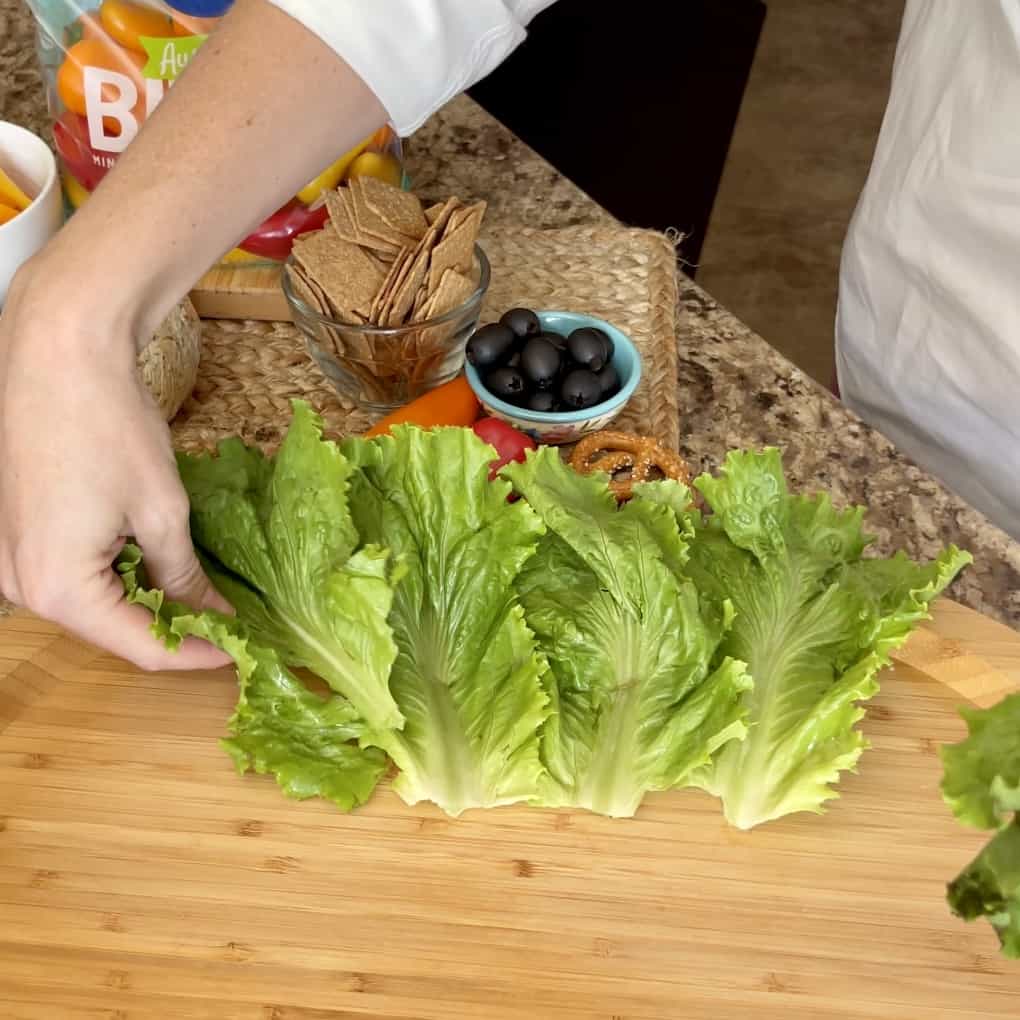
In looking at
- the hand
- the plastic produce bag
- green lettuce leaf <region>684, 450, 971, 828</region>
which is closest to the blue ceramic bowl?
green lettuce leaf <region>684, 450, 971, 828</region>

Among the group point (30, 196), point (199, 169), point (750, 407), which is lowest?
point (750, 407)

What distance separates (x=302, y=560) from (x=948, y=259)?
67cm

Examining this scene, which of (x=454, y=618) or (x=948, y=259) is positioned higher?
(x=948, y=259)

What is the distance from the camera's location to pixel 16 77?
1.68 meters

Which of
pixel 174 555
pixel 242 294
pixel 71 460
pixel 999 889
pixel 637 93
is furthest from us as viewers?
pixel 637 93

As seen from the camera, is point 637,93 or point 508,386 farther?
point 637,93

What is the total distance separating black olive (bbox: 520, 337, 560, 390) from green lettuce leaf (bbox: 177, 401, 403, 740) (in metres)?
0.26

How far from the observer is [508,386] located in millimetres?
1163

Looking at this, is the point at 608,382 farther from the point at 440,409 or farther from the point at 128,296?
the point at 128,296

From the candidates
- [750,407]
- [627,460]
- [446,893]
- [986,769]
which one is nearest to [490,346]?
[627,460]

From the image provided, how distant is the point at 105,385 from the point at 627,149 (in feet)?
5.16

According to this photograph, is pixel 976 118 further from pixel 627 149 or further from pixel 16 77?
pixel 16 77

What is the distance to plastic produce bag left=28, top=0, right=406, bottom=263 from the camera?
3.84 feet

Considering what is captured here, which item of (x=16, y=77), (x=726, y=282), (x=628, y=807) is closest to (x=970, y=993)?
(x=628, y=807)
